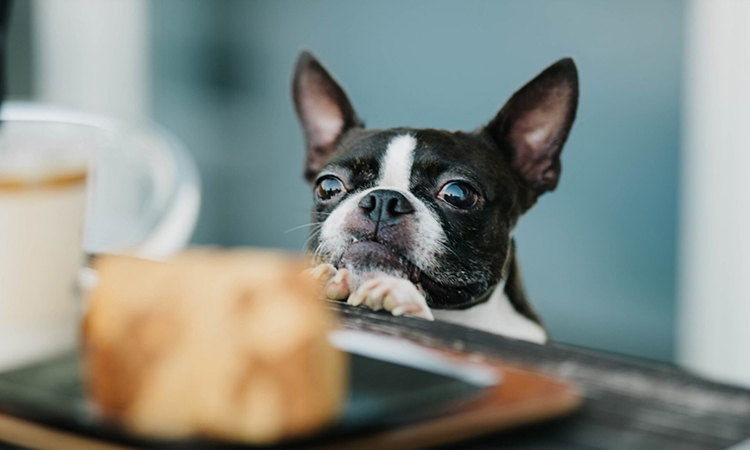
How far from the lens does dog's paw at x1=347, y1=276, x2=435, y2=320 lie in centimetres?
40

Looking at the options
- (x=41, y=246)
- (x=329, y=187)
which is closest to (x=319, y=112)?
(x=329, y=187)

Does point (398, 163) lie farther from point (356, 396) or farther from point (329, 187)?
point (356, 396)

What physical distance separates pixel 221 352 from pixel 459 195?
6.8 inches

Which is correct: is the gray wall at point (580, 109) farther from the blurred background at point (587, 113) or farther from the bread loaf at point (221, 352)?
the bread loaf at point (221, 352)

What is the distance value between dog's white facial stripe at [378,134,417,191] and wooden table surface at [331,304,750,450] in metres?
0.07

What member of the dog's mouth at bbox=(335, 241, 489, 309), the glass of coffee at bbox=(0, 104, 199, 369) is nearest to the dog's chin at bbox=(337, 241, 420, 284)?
the dog's mouth at bbox=(335, 241, 489, 309)

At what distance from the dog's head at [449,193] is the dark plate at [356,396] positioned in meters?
0.10

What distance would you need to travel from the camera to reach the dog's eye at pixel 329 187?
0.44 m

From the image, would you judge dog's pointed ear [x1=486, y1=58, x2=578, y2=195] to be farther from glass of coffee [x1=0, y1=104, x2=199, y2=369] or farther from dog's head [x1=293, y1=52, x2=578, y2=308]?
glass of coffee [x1=0, y1=104, x2=199, y2=369]

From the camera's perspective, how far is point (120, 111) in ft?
5.04

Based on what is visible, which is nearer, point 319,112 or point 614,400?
point 614,400

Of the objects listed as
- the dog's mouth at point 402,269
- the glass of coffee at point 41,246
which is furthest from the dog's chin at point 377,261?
the glass of coffee at point 41,246

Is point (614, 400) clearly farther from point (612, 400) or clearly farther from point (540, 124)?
point (540, 124)

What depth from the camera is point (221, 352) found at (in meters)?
0.26
